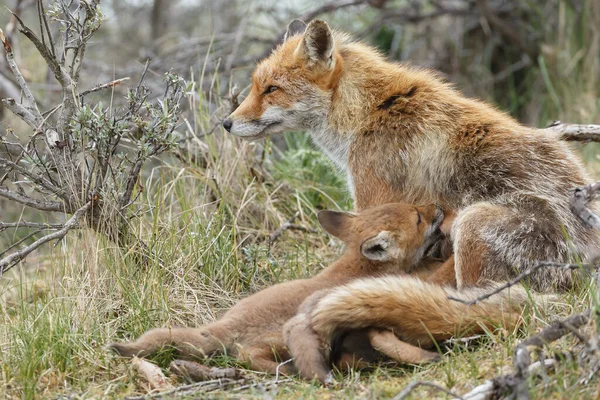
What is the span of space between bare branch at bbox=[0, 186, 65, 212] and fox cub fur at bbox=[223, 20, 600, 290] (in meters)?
1.49

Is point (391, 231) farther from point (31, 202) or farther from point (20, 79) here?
point (20, 79)

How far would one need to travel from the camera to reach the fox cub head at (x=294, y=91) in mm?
5879

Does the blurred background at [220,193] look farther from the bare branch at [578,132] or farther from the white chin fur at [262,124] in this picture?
the bare branch at [578,132]

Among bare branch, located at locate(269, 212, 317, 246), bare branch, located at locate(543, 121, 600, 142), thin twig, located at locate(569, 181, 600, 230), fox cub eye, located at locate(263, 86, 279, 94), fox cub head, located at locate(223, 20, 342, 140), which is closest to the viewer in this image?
thin twig, located at locate(569, 181, 600, 230)

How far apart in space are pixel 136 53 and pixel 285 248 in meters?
9.92

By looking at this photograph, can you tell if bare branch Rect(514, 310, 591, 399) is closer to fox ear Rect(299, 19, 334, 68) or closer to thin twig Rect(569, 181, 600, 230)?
thin twig Rect(569, 181, 600, 230)

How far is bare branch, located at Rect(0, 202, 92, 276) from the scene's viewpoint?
482 centimetres

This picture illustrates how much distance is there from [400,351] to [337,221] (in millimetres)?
1350

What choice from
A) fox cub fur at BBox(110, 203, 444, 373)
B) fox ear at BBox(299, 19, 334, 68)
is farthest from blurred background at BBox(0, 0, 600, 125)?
fox cub fur at BBox(110, 203, 444, 373)

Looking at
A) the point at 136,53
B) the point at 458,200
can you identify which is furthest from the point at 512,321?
the point at 136,53

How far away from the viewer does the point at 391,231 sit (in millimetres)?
4949

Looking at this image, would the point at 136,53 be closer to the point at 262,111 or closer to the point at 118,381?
the point at 262,111

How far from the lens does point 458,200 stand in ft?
17.3

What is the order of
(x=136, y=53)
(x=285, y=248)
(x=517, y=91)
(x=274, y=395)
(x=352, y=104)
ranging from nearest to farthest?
1. (x=274, y=395)
2. (x=352, y=104)
3. (x=285, y=248)
4. (x=517, y=91)
5. (x=136, y=53)
